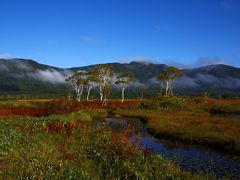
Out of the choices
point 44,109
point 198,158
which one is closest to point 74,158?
point 198,158

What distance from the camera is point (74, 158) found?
1788 centimetres

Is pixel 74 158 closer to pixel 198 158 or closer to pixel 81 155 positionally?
pixel 81 155

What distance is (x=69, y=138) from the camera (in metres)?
23.8

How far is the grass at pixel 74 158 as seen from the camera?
1449 centimetres

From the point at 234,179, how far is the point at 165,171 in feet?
15.3

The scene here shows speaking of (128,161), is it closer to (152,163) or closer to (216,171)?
(152,163)

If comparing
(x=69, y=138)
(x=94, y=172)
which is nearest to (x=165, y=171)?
(x=94, y=172)

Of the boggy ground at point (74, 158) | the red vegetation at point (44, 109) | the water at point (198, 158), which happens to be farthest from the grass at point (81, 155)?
the red vegetation at point (44, 109)

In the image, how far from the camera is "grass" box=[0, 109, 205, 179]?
47.5 ft

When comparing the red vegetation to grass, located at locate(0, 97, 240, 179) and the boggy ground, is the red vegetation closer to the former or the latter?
grass, located at locate(0, 97, 240, 179)

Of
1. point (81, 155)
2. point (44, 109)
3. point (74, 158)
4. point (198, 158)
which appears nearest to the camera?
point (74, 158)

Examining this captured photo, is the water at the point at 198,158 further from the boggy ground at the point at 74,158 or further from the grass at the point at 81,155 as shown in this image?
the boggy ground at the point at 74,158

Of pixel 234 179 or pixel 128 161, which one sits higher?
pixel 128 161

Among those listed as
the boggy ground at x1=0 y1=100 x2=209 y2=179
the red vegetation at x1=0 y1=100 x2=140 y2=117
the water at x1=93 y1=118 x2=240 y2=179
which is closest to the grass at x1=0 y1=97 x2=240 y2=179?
the boggy ground at x1=0 y1=100 x2=209 y2=179
